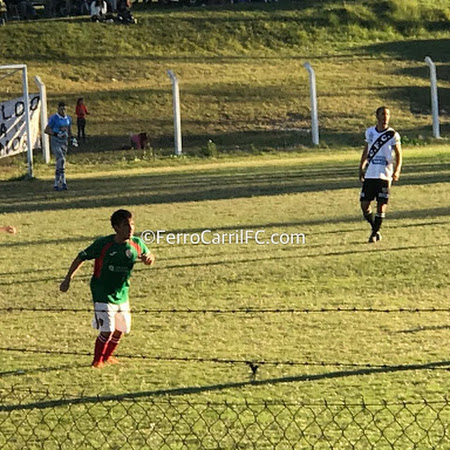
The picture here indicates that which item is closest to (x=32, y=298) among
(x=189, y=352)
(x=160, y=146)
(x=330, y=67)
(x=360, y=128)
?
(x=189, y=352)

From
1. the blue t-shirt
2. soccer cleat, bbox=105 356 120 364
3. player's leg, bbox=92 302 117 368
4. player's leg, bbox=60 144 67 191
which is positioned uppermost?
player's leg, bbox=92 302 117 368

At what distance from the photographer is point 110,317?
10.4m

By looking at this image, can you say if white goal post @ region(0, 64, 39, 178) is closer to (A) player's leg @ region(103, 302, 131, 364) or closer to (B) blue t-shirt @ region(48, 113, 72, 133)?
(B) blue t-shirt @ region(48, 113, 72, 133)

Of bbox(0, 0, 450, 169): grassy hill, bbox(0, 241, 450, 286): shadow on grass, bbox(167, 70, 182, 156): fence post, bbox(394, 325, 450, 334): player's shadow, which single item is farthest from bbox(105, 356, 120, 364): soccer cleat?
bbox(0, 0, 450, 169): grassy hill

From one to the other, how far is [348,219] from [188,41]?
30.0 m

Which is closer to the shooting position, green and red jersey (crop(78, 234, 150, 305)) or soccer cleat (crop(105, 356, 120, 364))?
green and red jersey (crop(78, 234, 150, 305))

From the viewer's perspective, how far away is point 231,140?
3825 cm

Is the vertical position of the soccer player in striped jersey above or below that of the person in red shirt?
above

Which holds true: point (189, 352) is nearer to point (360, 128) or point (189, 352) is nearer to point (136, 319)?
point (136, 319)

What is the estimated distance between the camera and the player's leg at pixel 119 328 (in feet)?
34.4

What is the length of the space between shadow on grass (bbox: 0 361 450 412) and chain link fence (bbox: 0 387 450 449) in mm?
17

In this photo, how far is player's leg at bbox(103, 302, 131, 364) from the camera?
34.4 ft

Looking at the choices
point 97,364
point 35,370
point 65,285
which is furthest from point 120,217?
point 35,370

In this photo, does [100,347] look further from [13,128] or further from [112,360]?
[13,128]
